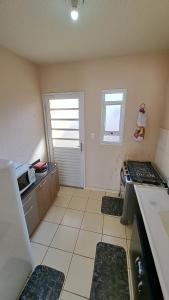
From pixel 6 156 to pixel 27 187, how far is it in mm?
546

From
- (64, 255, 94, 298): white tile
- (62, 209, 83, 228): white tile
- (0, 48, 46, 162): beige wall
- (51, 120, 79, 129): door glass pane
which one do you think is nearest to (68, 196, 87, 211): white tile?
(62, 209, 83, 228): white tile

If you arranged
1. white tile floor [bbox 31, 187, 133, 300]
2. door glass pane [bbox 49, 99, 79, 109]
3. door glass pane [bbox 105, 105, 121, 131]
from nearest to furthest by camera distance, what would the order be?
white tile floor [bbox 31, 187, 133, 300] → door glass pane [bbox 105, 105, 121, 131] → door glass pane [bbox 49, 99, 79, 109]

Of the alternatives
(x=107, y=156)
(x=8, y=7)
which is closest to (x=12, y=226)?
(x=8, y=7)

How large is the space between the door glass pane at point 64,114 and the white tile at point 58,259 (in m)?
2.23

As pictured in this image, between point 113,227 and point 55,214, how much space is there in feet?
3.36

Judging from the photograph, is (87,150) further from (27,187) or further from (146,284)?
(146,284)

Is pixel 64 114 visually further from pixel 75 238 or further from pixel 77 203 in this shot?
pixel 75 238

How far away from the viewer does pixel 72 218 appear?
2389 mm

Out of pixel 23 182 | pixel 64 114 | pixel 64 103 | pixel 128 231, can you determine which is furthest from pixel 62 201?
pixel 64 103

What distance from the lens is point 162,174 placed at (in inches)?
86.4

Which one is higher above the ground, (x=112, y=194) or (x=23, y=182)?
(x=23, y=182)

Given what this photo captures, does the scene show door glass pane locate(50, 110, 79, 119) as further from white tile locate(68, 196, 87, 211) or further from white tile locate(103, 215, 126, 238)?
white tile locate(103, 215, 126, 238)

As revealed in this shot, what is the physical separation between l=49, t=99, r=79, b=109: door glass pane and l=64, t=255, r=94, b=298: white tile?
2.46 metres

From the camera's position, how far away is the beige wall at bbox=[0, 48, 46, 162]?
75.9 inches
